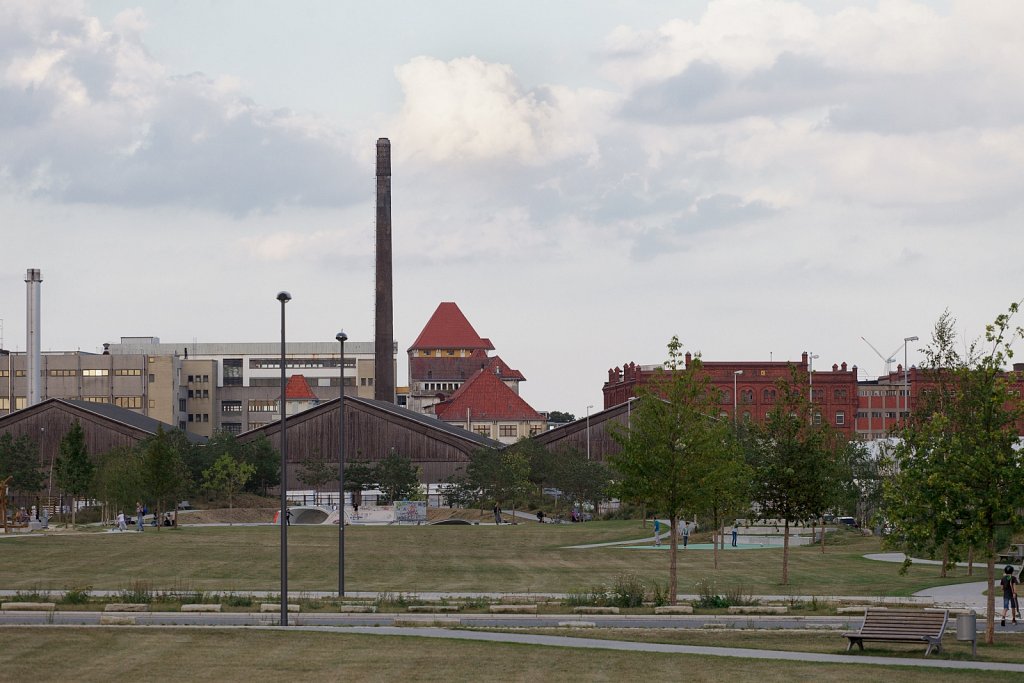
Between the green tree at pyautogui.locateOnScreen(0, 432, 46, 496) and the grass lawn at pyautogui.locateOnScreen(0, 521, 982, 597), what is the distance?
41.5 meters

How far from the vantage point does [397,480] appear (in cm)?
12094

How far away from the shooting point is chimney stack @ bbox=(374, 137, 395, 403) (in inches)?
5699

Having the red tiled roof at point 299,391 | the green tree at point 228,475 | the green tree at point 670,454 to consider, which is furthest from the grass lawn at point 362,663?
the red tiled roof at point 299,391

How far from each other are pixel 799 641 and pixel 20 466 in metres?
Answer: 100

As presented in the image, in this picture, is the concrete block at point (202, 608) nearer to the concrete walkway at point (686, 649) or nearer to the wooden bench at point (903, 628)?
the concrete walkway at point (686, 649)

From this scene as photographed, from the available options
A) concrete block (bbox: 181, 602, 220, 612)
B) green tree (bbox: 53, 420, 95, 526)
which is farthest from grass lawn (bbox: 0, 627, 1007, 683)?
green tree (bbox: 53, 420, 95, 526)

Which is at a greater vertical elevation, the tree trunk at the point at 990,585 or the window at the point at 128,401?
the window at the point at 128,401

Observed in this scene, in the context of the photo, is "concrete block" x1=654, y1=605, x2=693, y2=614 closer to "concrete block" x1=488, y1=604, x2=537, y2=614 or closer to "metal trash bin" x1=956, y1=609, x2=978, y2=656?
"concrete block" x1=488, y1=604, x2=537, y2=614

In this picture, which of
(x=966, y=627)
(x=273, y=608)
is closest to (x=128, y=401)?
(x=273, y=608)

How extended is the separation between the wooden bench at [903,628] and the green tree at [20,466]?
326ft

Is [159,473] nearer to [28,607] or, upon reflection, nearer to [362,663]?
[28,607]

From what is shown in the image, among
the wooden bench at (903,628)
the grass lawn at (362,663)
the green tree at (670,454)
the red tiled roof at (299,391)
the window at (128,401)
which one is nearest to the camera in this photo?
the grass lawn at (362,663)

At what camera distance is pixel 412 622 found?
33.8 m

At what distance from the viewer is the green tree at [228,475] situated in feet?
392
